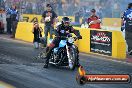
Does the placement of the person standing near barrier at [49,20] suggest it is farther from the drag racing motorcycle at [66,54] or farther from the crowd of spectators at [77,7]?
the crowd of spectators at [77,7]

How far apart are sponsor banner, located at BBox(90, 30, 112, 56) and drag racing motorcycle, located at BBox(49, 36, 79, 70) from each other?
3863 millimetres

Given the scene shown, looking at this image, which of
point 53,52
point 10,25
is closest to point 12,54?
point 53,52

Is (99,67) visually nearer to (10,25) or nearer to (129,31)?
(129,31)

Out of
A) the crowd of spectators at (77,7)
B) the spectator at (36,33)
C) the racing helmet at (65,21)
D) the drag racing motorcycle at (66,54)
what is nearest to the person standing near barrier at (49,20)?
the spectator at (36,33)

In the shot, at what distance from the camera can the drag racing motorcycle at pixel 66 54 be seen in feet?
36.3

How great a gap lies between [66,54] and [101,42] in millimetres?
4259

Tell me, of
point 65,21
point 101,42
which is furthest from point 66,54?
point 101,42

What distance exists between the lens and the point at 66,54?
1129cm

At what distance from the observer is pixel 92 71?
439 inches

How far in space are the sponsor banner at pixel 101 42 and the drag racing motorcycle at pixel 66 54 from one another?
386 cm

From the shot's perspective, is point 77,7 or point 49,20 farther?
point 77,7

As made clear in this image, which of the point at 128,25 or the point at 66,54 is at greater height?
the point at 128,25

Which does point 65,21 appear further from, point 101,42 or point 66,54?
point 101,42

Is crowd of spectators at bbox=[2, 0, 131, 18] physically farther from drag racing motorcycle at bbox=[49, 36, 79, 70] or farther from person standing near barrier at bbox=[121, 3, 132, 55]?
drag racing motorcycle at bbox=[49, 36, 79, 70]
